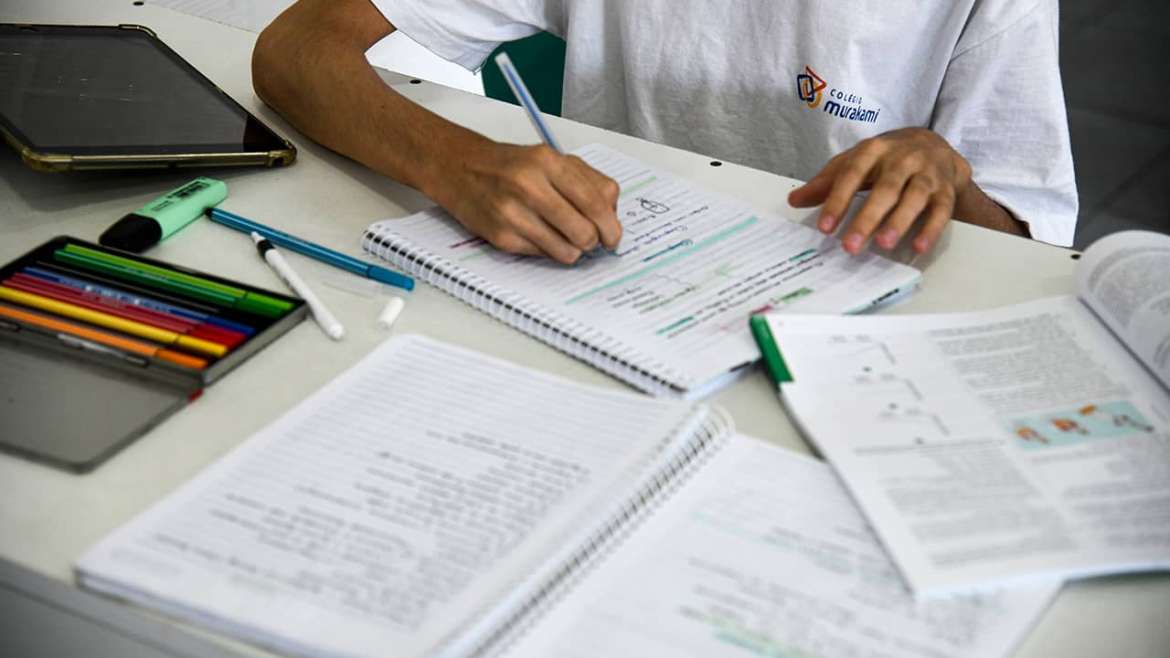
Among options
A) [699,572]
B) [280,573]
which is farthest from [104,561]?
[699,572]

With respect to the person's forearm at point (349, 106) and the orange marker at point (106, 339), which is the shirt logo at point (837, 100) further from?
the orange marker at point (106, 339)

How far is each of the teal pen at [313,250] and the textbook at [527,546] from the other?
16 cm

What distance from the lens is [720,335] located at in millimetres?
849

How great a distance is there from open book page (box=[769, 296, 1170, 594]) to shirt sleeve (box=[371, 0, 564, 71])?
620 millimetres

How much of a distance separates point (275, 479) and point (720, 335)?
319mm

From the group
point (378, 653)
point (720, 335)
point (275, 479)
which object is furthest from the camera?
point (720, 335)

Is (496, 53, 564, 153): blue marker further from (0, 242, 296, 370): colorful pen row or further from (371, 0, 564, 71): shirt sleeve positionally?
(371, 0, 564, 71): shirt sleeve

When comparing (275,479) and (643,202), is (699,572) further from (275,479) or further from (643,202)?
(643,202)

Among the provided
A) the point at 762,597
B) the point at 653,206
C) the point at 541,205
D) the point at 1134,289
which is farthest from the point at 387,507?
the point at 1134,289

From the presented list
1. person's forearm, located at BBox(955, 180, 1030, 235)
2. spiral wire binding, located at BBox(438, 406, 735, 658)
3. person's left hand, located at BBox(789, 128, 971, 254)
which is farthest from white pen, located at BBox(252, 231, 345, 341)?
person's forearm, located at BBox(955, 180, 1030, 235)

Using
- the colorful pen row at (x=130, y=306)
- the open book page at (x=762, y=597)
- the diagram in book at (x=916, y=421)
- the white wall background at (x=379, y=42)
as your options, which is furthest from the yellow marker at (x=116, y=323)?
the white wall background at (x=379, y=42)

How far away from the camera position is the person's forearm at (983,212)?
1.08 meters

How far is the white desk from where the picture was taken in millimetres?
670

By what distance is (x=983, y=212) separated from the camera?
43.3 inches
